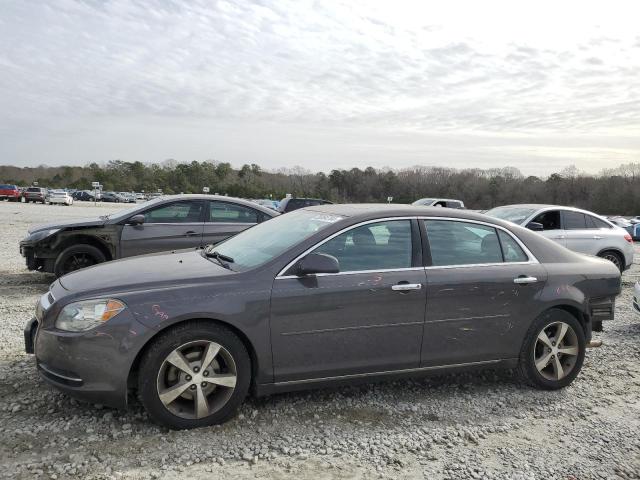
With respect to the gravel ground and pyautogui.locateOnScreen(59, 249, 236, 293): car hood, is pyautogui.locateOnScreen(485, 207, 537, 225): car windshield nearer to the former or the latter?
the gravel ground

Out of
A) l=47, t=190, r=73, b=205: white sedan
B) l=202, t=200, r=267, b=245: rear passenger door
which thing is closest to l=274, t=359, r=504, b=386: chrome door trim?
l=202, t=200, r=267, b=245: rear passenger door

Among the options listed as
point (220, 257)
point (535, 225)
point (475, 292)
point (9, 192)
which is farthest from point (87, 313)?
point (9, 192)

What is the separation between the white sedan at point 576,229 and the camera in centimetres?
1064

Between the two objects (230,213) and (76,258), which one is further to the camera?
(230,213)

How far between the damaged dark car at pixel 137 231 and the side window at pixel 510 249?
4240 millimetres

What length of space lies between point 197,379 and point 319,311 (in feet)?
3.13

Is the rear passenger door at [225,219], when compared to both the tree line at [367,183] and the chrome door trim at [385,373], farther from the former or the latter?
the tree line at [367,183]

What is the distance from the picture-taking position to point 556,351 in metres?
A: 4.61

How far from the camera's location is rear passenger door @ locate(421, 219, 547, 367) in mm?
4168

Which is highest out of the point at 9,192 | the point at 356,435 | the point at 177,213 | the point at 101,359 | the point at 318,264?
the point at 9,192

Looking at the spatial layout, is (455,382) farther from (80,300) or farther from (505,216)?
(505,216)

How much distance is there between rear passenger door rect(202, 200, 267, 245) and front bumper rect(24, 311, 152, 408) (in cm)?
519

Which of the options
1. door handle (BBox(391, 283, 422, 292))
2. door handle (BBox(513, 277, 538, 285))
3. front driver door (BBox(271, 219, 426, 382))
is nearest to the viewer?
front driver door (BBox(271, 219, 426, 382))

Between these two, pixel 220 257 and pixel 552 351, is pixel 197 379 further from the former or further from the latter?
pixel 552 351
